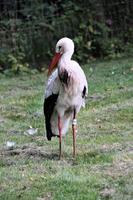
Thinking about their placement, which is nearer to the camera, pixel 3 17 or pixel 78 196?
pixel 78 196

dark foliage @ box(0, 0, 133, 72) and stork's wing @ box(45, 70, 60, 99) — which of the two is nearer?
stork's wing @ box(45, 70, 60, 99)

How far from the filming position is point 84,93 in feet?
23.9

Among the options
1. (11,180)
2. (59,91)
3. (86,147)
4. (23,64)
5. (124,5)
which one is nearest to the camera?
(11,180)

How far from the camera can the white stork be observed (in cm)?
708

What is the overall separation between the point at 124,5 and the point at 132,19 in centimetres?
38

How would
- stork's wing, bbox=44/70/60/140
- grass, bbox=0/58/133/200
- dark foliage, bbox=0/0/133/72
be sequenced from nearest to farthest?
grass, bbox=0/58/133/200
stork's wing, bbox=44/70/60/140
dark foliage, bbox=0/0/133/72

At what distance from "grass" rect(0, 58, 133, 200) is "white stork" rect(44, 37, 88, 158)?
0.38m

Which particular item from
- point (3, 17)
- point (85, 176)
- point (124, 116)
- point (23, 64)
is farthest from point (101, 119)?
point (3, 17)

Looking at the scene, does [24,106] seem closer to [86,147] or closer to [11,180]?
[86,147]

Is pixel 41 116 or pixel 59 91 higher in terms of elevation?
pixel 59 91

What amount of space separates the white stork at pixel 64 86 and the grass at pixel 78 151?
0.38 meters

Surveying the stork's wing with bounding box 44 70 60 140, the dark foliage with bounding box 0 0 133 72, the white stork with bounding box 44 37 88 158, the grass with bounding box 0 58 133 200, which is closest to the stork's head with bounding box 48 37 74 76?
the white stork with bounding box 44 37 88 158

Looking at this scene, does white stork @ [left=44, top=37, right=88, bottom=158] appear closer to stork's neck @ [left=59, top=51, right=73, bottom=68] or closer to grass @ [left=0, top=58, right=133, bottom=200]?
stork's neck @ [left=59, top=51, right=73, bottom=68]

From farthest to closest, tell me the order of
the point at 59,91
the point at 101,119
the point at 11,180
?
the point at 101,119 → the point at 59,91 → the point at 11,180
